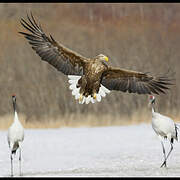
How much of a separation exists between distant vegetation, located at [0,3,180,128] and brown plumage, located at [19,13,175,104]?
4.64 metres

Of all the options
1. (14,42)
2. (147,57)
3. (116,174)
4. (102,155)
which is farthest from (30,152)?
(14,42)

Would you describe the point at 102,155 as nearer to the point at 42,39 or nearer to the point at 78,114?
the point at 42,39

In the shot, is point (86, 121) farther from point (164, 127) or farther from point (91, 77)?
point (164, 127)

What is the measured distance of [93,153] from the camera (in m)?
13.0

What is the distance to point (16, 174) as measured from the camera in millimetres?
10602

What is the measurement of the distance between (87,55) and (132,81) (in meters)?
7.79

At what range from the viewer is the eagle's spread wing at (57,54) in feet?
39.7

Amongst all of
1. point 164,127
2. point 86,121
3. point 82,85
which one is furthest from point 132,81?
point 86,121

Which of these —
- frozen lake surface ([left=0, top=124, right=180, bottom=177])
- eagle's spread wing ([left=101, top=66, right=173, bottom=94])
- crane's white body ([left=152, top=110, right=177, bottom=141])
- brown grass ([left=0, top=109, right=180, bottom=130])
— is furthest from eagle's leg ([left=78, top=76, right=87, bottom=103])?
brown grass ([left=0, top=109, right=180, bottom=130])

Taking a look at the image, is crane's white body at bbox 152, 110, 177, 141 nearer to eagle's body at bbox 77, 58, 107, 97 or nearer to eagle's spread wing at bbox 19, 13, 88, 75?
eagle's body at bbox 77, 58, 107, 97

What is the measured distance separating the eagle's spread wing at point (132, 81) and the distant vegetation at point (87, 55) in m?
4.53

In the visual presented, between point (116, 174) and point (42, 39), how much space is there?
314 cm

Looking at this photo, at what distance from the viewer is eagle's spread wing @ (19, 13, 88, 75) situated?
1209 cm

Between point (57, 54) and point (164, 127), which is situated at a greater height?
point (57, 54)
